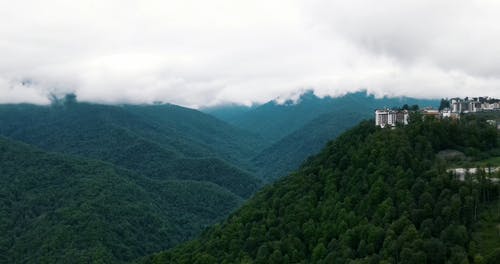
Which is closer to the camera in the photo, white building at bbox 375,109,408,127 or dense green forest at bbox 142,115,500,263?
dense green forest at bbox 142,115,500,263

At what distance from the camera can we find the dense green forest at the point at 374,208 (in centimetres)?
7975

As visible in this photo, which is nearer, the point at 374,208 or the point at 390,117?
the point at 374,208

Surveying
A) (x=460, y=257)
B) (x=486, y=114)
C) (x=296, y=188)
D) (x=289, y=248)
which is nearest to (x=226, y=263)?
(x=289, y=248)

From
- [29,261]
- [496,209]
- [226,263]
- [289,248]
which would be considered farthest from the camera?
[29,261]

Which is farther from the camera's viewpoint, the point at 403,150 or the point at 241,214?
the point at 241,214

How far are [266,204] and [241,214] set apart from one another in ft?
23.2

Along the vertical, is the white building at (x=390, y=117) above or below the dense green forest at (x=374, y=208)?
above

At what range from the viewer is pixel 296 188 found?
390 ft

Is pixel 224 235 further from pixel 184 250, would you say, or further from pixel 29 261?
pixel 29 261

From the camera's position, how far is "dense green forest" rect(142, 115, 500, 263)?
79750mm

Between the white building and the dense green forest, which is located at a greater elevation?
the white building

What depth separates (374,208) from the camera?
95188mm

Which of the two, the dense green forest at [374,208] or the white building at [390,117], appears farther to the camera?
the white building at [390,117]

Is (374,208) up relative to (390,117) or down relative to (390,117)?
down
